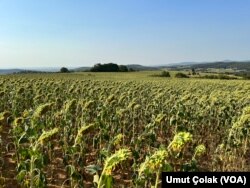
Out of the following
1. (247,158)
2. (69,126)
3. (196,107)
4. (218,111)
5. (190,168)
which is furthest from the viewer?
(196,107)

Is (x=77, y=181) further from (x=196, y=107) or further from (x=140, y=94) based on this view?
(x=140, y=94)

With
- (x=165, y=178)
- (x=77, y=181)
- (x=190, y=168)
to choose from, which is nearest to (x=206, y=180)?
(x=165, y=178)

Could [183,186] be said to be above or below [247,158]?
above

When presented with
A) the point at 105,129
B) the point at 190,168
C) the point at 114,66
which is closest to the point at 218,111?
the point at 105,129

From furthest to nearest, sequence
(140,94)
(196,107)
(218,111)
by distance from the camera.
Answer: (140,94)
(196,107)
(218,111)

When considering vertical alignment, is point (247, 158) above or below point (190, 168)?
below

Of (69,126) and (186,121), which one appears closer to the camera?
(69,126)

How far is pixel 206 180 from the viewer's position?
602 centimetres

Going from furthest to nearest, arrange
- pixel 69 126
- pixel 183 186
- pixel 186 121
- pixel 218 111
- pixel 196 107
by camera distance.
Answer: pixel 196 107
pixel 218 111
pixel 186 121
pixel 69 126
pixel 183 186

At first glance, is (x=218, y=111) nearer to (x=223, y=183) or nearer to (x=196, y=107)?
(x=196, y=107)

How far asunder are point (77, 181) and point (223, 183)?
116 inches

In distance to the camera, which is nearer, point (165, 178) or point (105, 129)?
point (165, 178)

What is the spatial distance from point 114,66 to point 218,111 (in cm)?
8611

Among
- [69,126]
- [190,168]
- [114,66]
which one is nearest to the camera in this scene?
[190,168]
